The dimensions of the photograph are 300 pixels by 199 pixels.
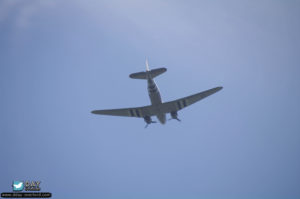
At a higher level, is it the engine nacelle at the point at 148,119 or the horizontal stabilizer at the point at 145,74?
the horizontal stabilizer at the point at 145,74

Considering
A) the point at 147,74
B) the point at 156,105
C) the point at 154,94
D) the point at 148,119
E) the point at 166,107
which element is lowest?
the point at 148,119

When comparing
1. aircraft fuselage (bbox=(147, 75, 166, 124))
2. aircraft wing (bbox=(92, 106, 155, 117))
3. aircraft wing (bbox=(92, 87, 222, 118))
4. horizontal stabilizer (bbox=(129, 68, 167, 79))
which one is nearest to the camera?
horizontal stabilizer (bbox=(129, 68, 167, 79))

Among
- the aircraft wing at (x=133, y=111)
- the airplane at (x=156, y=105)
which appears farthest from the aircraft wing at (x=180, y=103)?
the aircraft wing at (x=133, y=111)

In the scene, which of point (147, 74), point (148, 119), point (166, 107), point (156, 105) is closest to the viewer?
point (147, 74)

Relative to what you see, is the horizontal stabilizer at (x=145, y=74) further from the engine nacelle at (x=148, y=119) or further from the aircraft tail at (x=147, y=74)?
the engine nacelle at (x=148, y=119)

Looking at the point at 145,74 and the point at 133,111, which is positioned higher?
the point at 145,74

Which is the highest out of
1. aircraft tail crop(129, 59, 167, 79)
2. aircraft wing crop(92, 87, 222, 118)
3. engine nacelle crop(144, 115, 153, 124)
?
aircraft tail crop(129, 59, 167, 79)

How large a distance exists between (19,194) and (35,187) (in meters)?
1.97

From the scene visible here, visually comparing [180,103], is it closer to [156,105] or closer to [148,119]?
[156,105]

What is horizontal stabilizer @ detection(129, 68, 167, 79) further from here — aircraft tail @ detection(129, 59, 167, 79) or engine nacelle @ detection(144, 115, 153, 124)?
engine nacelle @ detection(144, 115, 153, 124)

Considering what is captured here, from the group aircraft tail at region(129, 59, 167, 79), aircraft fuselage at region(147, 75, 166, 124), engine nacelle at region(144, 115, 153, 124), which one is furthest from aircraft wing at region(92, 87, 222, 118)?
aircraft tail at region(129, 59, 167, 79)

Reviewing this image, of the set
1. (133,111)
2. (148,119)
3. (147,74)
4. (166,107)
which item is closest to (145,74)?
(147,74)

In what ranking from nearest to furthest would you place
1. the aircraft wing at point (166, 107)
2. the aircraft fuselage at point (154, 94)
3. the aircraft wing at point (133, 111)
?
the aircraft fuselage at point (154, 94), the aircraft wing at point (166, 107), the aircraft wing at point (133, 111)

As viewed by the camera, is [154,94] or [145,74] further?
[154,94]
